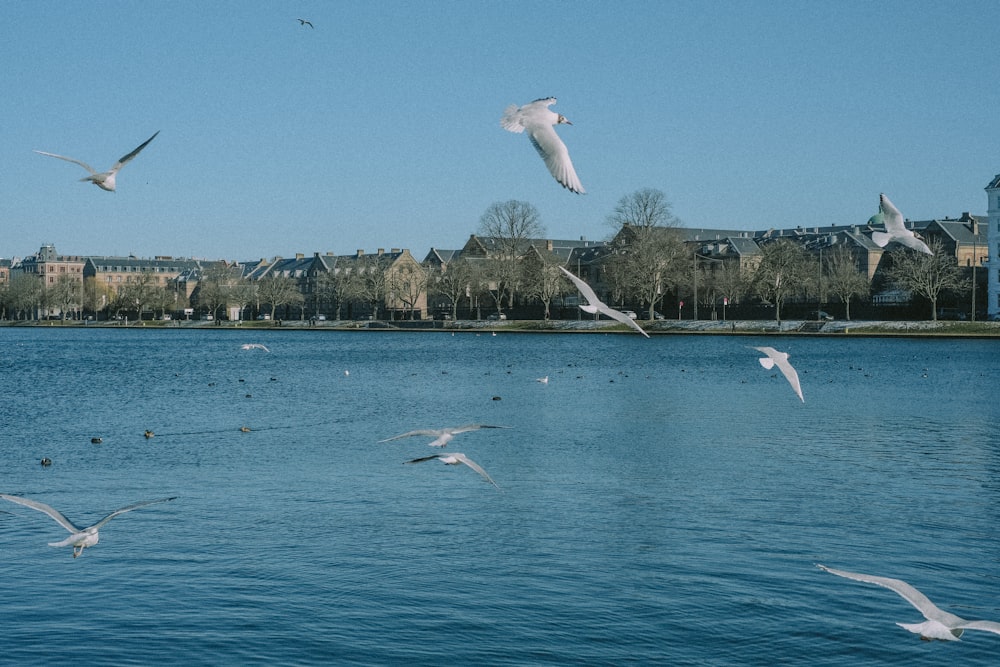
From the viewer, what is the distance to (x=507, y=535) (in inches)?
770

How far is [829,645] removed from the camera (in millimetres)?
14453

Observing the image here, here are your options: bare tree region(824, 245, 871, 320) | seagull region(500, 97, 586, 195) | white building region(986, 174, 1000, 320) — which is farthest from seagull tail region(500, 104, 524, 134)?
white building region(986, 174, 1000, 320)

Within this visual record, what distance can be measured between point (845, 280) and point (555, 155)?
116m

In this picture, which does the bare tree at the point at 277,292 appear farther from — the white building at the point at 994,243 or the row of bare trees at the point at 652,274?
the white building at the point at 994,243

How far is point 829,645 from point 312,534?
900cm

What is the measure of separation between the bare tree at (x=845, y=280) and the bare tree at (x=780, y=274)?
2693 mm

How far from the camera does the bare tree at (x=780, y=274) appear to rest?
4806 inches

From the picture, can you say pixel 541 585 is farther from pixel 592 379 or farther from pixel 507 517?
pixel 592 379

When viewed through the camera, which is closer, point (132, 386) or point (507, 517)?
point (507, 517)

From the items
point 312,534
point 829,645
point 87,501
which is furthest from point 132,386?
point 829,645

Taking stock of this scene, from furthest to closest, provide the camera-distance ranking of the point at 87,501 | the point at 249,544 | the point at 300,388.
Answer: the point at 300,388 < the point at 87,501 < the point at 249,544

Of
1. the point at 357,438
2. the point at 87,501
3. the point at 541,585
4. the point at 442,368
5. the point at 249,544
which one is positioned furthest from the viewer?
the point at 442,368

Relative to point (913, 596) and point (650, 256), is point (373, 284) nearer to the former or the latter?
point (650, 256)

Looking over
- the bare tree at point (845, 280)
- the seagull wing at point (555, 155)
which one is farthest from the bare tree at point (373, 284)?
the seagull wing at point (555, 155)
